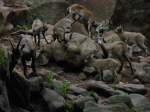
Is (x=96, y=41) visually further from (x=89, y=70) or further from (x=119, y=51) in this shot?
(x=89, y=70)

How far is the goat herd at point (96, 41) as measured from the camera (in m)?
12.7

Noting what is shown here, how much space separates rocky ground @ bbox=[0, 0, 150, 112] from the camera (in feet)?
37.0

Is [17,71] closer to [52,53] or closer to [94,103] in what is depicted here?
[94,103]

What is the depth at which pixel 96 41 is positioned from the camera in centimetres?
1667

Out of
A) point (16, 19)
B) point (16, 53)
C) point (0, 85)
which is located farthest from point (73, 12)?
point (0, 85)

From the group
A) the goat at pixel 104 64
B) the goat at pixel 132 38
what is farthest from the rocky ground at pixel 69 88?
the goat at pixel 132 38

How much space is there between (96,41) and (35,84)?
17.5 ft

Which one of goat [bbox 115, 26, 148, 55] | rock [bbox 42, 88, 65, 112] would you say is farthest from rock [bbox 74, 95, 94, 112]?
goat [bbox 115, 26, 148, 55]

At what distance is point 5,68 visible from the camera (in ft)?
35.9

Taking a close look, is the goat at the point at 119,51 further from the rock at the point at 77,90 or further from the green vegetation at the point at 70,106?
the green vegetation at the point at 70,106

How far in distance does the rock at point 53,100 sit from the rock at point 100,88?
5.25 feet

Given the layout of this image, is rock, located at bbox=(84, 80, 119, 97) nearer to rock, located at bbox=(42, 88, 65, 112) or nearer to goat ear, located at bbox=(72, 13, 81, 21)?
rock, located at bbox=(42, 88, 65, 112)

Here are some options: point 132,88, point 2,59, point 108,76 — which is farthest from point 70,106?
point 108,76

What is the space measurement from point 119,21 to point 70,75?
23.1ft
